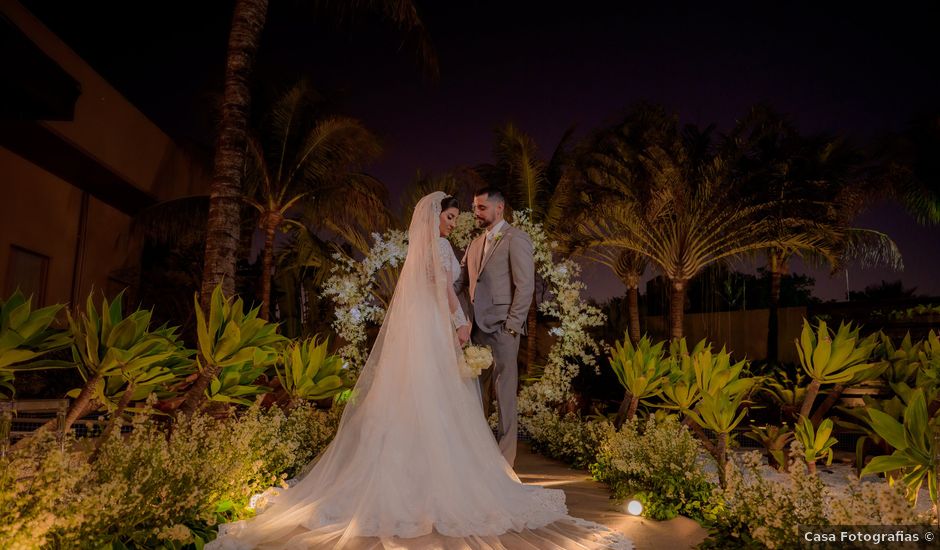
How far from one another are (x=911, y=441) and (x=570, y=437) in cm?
407

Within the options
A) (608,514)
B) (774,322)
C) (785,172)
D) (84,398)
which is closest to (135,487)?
(84,398)

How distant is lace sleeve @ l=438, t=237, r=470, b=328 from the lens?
4945 millimetres

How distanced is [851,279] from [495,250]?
18.7 meters

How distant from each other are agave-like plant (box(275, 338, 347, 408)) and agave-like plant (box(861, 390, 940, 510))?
4.35 meters

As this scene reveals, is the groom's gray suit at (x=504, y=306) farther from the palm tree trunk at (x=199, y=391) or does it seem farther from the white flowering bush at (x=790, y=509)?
the palm tree trunk at (x=199, y=391)

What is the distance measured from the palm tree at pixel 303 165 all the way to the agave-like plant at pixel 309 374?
948 cm

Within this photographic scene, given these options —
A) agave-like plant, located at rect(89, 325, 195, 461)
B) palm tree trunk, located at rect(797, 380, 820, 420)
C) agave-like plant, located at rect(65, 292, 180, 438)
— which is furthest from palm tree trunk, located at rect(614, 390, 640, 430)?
agave-like plant, located at rect(65, 292, 180, 438)

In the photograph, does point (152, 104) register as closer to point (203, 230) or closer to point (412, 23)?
point (203, 230)

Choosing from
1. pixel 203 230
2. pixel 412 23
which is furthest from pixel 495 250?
pixel 203 230

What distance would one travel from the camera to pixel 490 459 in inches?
168

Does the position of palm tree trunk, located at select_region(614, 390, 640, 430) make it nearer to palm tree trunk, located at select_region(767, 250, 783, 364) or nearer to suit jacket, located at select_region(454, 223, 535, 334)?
suit jacket, located at select_region(454, 223, 535, 334)

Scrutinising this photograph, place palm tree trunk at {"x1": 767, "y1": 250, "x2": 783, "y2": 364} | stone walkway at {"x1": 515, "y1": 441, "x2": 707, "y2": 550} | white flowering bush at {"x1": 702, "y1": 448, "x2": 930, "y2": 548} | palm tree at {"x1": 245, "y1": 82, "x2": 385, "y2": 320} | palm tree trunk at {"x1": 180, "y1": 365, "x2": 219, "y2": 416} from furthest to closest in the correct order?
palm tree trunk at {"x1": 767, "y1": 250, "x2": 783, "y2": 364} < palm tree at {"x1": 245, "y1": 82, "x2": 385, "y2": 320} < palm tree trunk at {"x1": 180, "y1": 365, "x2": 219, "y2": 416} < stone walkway at {"x1": 515, "y1": 441, "x2": 707, "y2": 550} < white flowering bush at {"x1": 702, "y1": 448, "x2": 930, "y2": 548}

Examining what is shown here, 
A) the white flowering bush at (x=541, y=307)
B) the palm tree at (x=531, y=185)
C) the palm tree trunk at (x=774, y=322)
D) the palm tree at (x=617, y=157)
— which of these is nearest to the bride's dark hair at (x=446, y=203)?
the white flowering bush at (x=541, y=307)

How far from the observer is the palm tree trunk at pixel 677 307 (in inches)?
614
